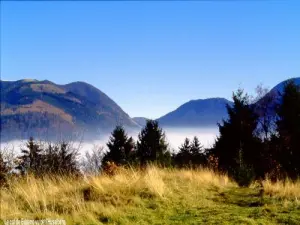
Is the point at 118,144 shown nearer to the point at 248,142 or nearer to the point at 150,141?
the point at 150,141

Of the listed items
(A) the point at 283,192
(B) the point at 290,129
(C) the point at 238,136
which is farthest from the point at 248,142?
(A) the point at 283,192

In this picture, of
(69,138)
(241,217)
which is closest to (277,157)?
(69,138)

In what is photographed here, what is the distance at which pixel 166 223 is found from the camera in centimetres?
695

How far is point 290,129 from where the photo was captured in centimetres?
3294

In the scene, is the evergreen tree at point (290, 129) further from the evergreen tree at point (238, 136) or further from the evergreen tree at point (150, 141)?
the evergreen tree at point (150, 141)

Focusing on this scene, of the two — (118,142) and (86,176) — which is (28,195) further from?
(118,142)

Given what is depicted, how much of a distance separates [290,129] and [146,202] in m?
27.6

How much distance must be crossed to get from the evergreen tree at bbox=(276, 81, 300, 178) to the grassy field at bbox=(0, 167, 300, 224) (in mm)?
21314

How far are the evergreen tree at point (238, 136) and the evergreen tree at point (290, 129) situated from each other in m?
2.31

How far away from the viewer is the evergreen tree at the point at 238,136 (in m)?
32.9

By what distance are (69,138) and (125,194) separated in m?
8.17

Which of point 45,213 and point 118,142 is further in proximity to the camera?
point 118,142

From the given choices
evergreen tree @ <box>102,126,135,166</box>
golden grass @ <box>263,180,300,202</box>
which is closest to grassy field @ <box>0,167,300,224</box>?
golden grass @ <box>263,180,300,202</box>

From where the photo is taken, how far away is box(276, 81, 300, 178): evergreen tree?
30.3m
